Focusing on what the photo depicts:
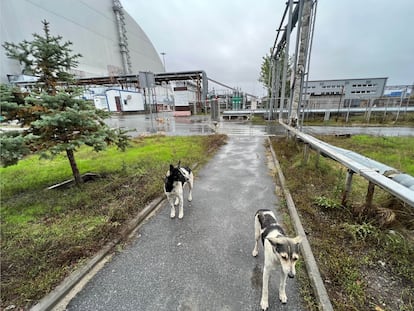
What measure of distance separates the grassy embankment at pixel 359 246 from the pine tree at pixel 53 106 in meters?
3.85

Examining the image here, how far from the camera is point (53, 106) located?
9.92 feet

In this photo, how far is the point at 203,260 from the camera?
2.17 meters

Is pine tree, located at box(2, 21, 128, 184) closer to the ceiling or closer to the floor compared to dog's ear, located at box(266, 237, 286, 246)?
closer to the ceiling

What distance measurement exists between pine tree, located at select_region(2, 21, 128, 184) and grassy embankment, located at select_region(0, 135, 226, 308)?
3.23 feet

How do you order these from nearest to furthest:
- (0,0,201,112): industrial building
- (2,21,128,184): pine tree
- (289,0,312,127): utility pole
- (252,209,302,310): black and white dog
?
(252,209,302,310): black and white dog → (2,21,128,184): pine tree → (289,0,312,127): utility pole → (0,0,201,112): industrial building

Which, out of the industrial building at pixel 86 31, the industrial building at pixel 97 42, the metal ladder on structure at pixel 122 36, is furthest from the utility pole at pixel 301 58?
the metal ladder on structure at pixel 122 36

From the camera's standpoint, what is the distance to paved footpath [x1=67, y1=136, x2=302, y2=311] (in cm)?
168

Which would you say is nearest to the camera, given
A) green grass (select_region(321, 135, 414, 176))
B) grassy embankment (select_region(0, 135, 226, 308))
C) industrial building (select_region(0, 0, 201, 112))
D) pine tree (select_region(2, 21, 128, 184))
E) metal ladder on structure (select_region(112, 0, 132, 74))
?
grassy embankment (select_region(0, 135, 226, 308))

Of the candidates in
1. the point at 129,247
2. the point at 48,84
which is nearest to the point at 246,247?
the point at 129,247

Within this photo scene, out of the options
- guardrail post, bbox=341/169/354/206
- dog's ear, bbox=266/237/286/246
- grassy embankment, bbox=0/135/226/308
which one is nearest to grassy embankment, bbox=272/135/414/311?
guardrail post, bbox=341/169/354/206

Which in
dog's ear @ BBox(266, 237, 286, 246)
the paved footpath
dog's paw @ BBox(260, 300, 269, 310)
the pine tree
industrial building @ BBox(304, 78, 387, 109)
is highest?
industrial building @ BBox(304, 78, 387, 109)

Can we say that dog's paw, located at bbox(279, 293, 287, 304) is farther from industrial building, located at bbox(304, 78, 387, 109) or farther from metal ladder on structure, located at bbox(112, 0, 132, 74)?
metal ladder on structure, located at bbox(112, 0, 132, 74)

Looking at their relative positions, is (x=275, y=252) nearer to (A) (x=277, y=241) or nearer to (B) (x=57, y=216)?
(A) (x=277, y=241)

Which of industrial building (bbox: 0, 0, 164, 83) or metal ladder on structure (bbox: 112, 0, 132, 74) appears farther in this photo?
metal ladder on structure (bbox: 112, 0, 132, 74)
